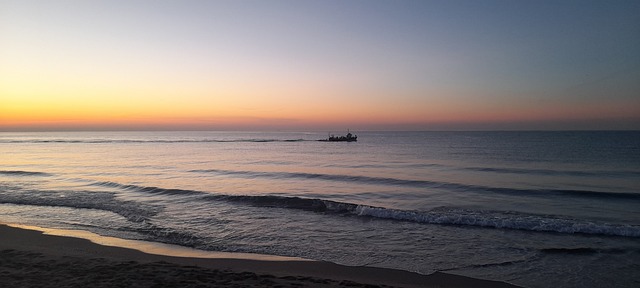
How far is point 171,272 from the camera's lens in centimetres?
741

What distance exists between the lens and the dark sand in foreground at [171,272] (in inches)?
270

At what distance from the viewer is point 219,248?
9773 millimetres

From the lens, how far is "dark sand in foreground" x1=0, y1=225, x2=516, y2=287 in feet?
22.5

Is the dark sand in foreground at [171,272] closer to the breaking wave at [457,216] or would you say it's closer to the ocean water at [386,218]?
the ocean water at [386,218]

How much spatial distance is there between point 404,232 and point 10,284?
9.76 metres

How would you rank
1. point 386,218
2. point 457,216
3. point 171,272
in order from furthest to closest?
point 386,218, point 457,216, point 171,272

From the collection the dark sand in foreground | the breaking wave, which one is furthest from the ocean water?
the dark sand in foreground

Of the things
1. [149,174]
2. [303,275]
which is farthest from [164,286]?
[149,174]

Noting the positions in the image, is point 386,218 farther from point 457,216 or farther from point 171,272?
point 171,272

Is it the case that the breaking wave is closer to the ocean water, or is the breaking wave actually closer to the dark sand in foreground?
the ocean water

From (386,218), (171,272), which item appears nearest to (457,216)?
(386,218)

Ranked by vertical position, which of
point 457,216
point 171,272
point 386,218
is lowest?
point 386,218

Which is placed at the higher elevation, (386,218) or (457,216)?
(457,216)

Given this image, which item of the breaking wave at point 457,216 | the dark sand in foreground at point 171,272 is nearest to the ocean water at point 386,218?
the breaking wave at point 457,216
